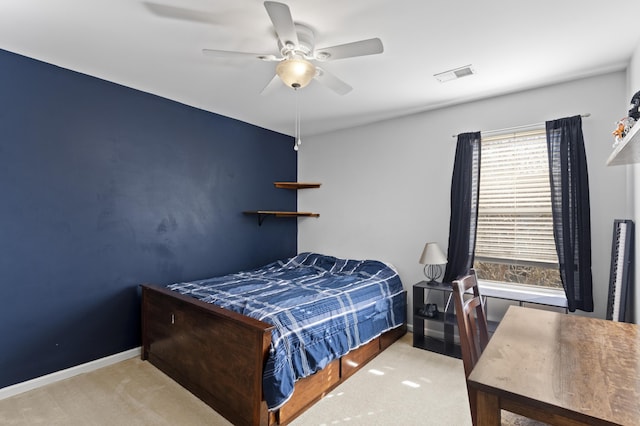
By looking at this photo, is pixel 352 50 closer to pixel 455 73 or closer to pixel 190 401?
pixel 455 73

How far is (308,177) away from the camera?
4750mm

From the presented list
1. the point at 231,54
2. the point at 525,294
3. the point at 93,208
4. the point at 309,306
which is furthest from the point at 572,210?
the point at 93,208

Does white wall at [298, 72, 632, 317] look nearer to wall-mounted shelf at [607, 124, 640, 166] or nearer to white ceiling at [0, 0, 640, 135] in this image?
white ceiling at [0, 0, 640, 135]

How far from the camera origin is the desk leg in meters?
0.97

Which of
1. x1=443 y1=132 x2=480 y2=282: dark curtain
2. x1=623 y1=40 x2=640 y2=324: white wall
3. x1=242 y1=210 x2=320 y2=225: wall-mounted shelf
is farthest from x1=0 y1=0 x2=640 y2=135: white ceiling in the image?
x1=242 y1=210 x2=320 y2=225: wall-mounted shelf

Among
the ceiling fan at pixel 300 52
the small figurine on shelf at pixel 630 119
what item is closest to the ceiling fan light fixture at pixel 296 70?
the ceiling fan at pixel 300 52

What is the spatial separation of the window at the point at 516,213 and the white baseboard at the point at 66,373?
11.5 feet

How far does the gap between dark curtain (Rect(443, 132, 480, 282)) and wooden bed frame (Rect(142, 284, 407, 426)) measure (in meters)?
1.22

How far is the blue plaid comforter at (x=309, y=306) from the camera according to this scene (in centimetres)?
203

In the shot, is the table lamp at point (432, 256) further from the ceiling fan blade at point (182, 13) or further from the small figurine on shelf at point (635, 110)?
the ceiling fan blade at point (182, 13)

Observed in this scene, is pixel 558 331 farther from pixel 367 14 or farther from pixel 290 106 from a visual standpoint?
pixel 290 106

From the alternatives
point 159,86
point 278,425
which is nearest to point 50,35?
point 159,86

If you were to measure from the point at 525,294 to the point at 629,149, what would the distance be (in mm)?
1781

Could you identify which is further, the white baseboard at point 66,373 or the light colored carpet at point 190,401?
the white baseboard at point 66,373
